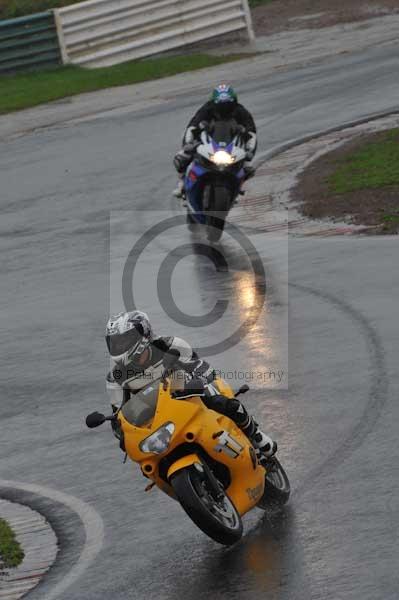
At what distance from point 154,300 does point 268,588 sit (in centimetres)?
785

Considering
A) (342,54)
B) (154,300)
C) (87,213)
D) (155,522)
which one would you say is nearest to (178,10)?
(342,54)

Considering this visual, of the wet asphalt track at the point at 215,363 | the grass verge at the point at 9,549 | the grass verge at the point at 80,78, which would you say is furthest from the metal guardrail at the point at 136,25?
the grass verge at the point at 9,549

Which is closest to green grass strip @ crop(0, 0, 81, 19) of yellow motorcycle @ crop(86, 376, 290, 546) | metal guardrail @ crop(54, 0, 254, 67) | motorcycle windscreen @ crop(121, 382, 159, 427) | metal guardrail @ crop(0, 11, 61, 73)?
metal guardrail @ crop(0, 11, 61, 73)

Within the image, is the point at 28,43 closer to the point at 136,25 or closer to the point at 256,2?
the point at 136,25

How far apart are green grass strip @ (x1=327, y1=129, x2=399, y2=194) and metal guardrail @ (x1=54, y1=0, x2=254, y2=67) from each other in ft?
41.1

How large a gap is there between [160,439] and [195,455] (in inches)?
9.8

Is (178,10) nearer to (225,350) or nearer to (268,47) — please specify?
(268,47)

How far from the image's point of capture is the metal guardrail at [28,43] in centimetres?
3178

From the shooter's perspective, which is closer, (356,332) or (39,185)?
(356,332)

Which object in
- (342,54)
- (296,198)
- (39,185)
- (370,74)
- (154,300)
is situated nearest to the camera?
(154,300)

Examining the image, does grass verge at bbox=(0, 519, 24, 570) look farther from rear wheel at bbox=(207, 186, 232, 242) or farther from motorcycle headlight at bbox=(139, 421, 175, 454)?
rear wheel at bbox=(207, 186, 232, 242)

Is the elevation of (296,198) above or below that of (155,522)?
below

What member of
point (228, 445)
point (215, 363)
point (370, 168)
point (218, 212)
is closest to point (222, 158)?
point (218, 212)

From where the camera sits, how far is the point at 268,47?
109 ft
